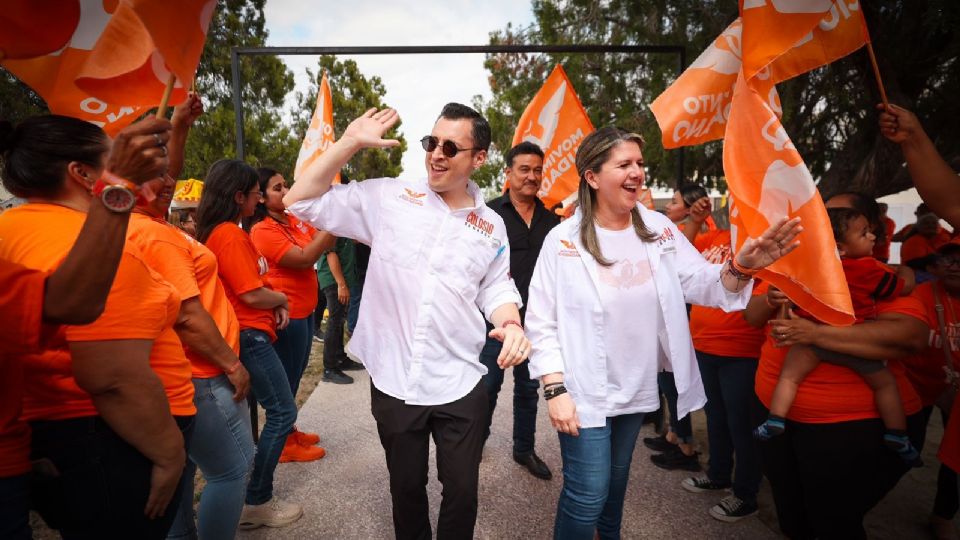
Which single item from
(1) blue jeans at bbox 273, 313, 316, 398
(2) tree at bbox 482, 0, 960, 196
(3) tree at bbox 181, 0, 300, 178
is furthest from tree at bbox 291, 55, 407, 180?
(1) blue jeans at bbox 273, 313, 316, 398

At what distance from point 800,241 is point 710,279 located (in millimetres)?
442

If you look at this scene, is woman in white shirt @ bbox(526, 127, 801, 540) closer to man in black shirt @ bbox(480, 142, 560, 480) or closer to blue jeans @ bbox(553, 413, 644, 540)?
blue jeans @ bbox(553, 413, 644, 540)

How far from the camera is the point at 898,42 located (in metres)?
4.79

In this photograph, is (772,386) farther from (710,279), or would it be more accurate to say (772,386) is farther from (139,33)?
(139,33)

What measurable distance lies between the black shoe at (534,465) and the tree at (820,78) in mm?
4240

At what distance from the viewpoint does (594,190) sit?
2.67 meters

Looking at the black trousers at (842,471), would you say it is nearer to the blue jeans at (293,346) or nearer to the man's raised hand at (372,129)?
the man's raised hand at (372,129)

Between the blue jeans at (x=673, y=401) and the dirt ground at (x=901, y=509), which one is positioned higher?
the blue jeans at (x=673, y=401)

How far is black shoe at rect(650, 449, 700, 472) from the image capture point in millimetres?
4035

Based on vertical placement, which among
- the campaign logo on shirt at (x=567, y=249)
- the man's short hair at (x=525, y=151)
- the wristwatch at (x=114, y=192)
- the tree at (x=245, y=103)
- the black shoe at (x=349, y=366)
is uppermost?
the tree at (x=245, y=103)

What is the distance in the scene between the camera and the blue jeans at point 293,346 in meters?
3.92

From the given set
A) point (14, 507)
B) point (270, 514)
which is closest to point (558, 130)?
point (270, 514)

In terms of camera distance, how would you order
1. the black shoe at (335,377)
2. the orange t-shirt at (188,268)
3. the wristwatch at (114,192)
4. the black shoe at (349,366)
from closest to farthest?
the wristwatch at (114,192) → the orange t-shirt at (188,268) → the black shoe at (335,377) → the black shoe at (349,366)

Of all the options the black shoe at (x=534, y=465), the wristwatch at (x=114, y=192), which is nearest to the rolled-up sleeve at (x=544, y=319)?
the wristwatch at (x=114, y=192)
